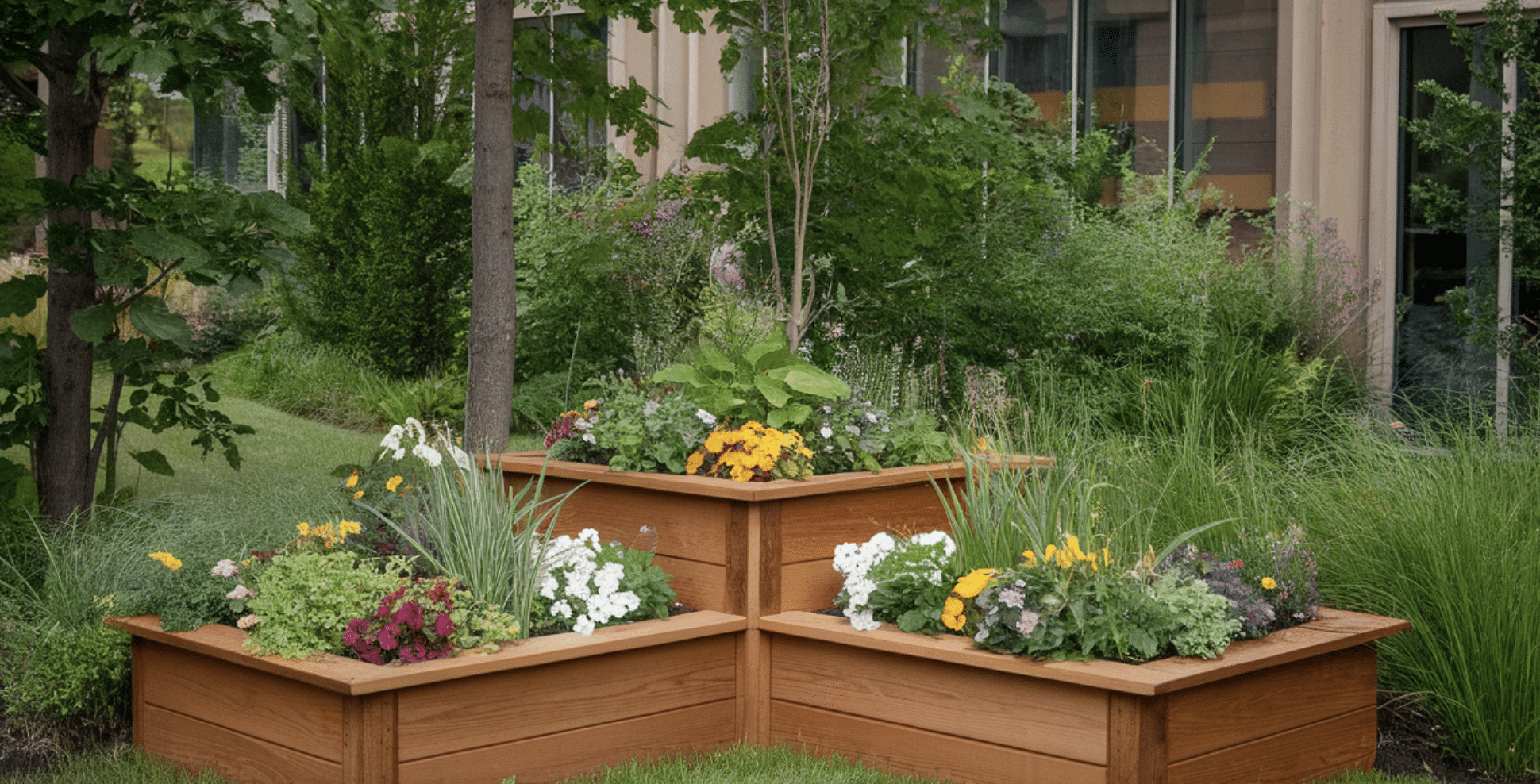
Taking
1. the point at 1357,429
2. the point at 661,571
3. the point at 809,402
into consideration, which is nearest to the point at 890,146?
the point at 809,402

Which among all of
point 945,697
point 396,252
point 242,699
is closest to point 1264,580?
point 945,697

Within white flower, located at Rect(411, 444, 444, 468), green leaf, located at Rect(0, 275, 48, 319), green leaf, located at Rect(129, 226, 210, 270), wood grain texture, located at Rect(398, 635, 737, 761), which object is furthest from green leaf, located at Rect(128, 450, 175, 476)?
wood grain texture, located at Rect(398, 635, 737, 761)

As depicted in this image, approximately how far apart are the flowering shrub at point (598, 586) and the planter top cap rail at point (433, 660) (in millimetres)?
50

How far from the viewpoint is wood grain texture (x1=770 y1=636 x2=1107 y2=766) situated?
11.4 feet

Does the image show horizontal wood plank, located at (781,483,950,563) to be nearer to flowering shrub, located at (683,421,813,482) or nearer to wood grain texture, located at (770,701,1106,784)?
flowering shrub, located at (683,421,813,482)

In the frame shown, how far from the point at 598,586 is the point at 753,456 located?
0.62 metres

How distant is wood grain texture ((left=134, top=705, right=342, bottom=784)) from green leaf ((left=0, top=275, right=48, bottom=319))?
1.46 metres

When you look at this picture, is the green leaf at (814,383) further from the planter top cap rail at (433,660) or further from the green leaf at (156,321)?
the green leaf at (156,321)

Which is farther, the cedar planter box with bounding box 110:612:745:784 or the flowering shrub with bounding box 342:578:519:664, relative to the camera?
the flowering shrub with bounding box 342:578:519:664

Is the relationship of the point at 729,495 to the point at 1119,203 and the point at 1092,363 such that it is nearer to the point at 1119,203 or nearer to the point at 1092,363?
the point at 1092,363

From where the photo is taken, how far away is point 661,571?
4.20m

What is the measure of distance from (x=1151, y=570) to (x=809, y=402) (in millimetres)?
1314

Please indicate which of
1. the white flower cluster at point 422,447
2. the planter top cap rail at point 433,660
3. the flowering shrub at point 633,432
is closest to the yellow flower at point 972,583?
the planter top cap rail at point 433,660

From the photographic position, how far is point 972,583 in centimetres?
383
